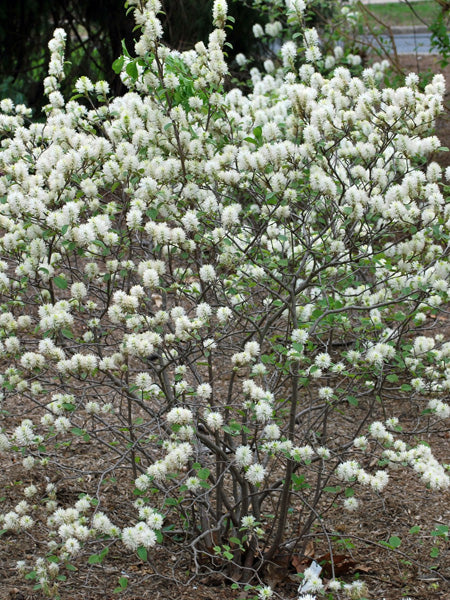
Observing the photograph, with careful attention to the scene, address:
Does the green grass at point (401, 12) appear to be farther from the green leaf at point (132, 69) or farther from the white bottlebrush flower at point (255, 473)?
the white bottlebrush flower at point (255, 473)

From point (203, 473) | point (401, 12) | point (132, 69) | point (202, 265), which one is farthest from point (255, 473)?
point (401, 12)

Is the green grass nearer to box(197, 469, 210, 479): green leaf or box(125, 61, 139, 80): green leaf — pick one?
box(125, 61, 139, 80): green leaf

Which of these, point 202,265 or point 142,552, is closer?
point 142,552

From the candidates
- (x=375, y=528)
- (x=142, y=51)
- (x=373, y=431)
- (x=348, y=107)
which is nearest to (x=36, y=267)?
(x=142, y=51)

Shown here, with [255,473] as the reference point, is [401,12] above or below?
above

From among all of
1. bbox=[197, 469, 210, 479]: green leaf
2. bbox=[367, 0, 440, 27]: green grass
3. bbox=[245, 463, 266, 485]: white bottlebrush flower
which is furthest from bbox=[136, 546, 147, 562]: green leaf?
bbox=[367, 0, 440, 27]: green grass

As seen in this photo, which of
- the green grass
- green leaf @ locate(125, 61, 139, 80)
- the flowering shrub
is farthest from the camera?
the green grass

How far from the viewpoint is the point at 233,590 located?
3.22m

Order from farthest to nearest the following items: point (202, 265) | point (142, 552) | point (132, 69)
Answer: point (202, 265) → point (132, 69) → point (142, 552)

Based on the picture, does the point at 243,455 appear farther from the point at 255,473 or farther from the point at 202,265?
the point at 202,265

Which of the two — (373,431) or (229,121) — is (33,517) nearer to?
(373,431)

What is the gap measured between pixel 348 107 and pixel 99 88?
1166 millimetres

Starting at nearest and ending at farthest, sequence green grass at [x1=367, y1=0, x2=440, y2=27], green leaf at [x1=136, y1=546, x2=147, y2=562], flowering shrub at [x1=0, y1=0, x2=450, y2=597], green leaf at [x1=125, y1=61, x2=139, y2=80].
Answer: green leaf at [x1=136, y1=546, x2=147, y2=562] < flowering shrub at [x1=0, y1=0, x2=450, y2=597] < green leaf at [x1=125, y1=61, x2=139, y2=80] < green grass at [x1=367, y1=0, x2=440, y2=27]

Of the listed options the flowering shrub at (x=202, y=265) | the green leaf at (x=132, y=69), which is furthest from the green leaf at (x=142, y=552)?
the green leaf at (x=132, y=69)
